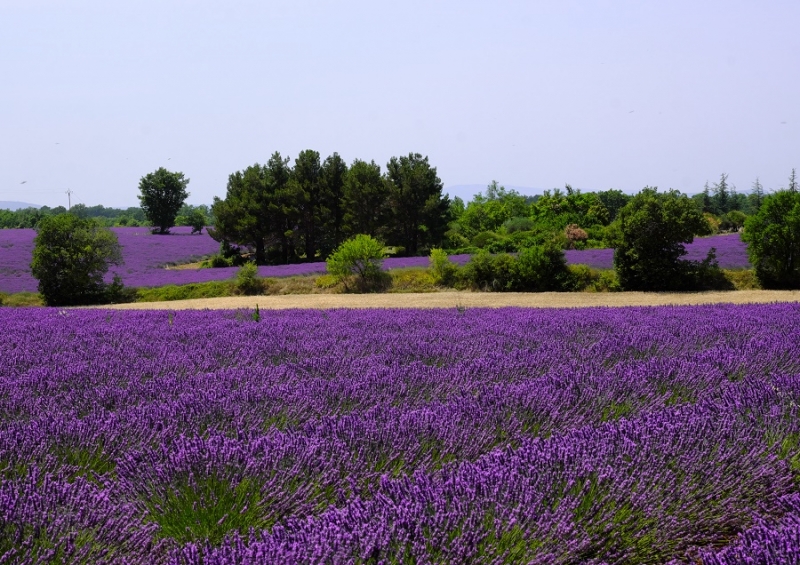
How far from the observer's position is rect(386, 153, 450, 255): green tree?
112ft

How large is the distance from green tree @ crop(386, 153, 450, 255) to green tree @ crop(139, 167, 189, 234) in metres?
23.3

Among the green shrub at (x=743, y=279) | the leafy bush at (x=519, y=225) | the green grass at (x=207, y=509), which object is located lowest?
the green shrub at (x=743, y=279)

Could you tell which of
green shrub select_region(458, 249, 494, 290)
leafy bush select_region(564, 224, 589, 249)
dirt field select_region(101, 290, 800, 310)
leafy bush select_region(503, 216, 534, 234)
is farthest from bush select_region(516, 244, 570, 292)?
leafy bush select_region(503, 216, 534, 234)

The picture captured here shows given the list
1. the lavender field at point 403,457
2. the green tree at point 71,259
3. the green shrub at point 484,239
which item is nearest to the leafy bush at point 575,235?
the green shrub at point 484,239

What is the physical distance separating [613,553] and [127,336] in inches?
198

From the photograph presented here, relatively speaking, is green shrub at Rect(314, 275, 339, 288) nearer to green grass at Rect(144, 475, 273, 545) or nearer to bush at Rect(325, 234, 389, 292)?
bush at Rect(325, 234, 389, 292)

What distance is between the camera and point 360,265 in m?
22.7

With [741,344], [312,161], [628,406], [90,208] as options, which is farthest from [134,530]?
[90,208]

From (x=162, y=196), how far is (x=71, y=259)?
32207 mm

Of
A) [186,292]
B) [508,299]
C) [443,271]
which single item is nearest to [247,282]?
[186,292]

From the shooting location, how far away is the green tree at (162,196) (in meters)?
51.7

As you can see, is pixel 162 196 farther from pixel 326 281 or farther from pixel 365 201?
pixel 326 281

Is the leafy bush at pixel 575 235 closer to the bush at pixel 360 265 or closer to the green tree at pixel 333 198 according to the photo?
the green tree at pixel 333 198

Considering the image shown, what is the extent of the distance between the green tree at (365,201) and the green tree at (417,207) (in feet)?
1.78
